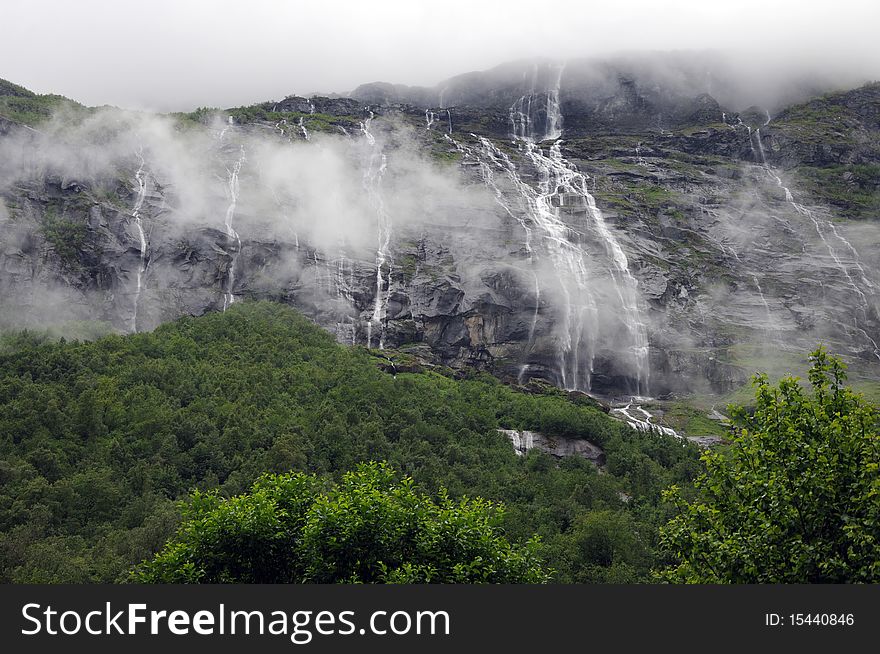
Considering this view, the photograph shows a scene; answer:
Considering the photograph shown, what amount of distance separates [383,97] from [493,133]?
48.1 m

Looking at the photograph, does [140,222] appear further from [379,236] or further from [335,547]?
[335,547]

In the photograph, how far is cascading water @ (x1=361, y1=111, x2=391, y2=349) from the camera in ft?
369

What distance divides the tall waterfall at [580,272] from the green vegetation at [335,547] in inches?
3345

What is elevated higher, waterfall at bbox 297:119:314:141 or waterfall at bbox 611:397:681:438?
waterfall at bbox 297:119:314:141

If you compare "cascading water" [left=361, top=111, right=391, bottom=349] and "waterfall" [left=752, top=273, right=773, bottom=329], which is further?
"waterfall" [left=752, top=273, right=773, bottom=329]

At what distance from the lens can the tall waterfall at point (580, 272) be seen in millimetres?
108688

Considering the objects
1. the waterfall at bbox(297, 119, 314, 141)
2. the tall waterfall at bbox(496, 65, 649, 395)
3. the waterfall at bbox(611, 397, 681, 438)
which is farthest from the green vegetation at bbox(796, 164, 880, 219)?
the waterfall at bbox(297, 119, 314, 141)

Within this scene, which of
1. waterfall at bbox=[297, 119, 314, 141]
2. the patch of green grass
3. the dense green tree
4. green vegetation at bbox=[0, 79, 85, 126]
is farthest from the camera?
waterfall at bbox=[297, 119, 314, 141]

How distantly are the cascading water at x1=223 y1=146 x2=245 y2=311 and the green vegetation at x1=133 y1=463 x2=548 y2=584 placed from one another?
295 feet

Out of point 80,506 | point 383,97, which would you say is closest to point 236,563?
point 80,506

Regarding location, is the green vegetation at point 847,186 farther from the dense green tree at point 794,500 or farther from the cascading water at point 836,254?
the dense green tree at point 794,500

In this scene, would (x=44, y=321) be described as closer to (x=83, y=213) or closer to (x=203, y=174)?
(x=83, y=213)

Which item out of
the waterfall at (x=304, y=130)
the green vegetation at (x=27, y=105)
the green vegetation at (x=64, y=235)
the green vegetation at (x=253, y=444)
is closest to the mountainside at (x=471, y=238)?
the green vegetation at (x=64, y=235)

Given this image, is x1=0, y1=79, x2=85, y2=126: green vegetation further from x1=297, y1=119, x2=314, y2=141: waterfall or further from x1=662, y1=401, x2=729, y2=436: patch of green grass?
x1=662, y1=401, x2=729, y2=436: patch of green grass
